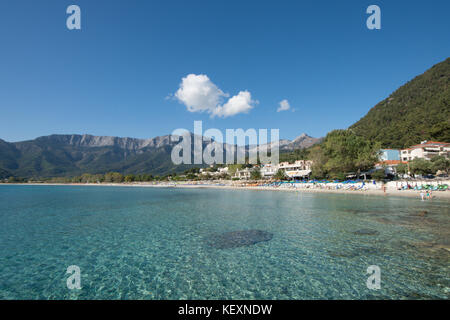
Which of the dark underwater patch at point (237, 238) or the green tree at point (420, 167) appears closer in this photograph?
the dark underwater patch at point (237, 238)

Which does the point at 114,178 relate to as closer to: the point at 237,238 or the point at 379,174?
the point at 379,174

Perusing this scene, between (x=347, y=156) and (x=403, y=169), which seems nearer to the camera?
(x=403, y=169)

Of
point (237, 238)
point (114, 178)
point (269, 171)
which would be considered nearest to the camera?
point (237, 238)

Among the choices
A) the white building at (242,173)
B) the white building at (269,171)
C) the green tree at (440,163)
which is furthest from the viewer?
the white building at (242,173)

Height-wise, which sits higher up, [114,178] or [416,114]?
[416,114]

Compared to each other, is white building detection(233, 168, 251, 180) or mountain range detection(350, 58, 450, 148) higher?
mountain range detection(350, 58, 450, 148)

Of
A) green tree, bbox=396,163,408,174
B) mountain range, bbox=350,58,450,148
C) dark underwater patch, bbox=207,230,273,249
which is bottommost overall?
dark underwater patch, bbox=207,230,273,249

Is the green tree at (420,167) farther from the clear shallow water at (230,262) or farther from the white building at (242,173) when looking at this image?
the white building at (242,173)

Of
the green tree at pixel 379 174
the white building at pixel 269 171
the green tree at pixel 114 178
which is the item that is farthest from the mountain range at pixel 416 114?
the green tree at pixel 114 178

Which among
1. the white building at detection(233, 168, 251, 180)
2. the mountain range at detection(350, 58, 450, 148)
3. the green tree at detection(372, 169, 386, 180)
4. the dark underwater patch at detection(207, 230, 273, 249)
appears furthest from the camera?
the white building at detection(233, 168, 251, 180)

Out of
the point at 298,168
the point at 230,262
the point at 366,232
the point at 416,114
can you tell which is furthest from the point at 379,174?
the point at 416,114

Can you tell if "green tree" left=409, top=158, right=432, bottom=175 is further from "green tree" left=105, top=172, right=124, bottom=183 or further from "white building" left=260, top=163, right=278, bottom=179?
"green tree" left=105, top=172, right=124, bottom=183

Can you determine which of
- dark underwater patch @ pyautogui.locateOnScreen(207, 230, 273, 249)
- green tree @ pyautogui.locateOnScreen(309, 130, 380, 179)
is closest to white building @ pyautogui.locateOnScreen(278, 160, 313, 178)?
green tree @ pyautogui.locateOnScreen(309, 130, 380, 179)
